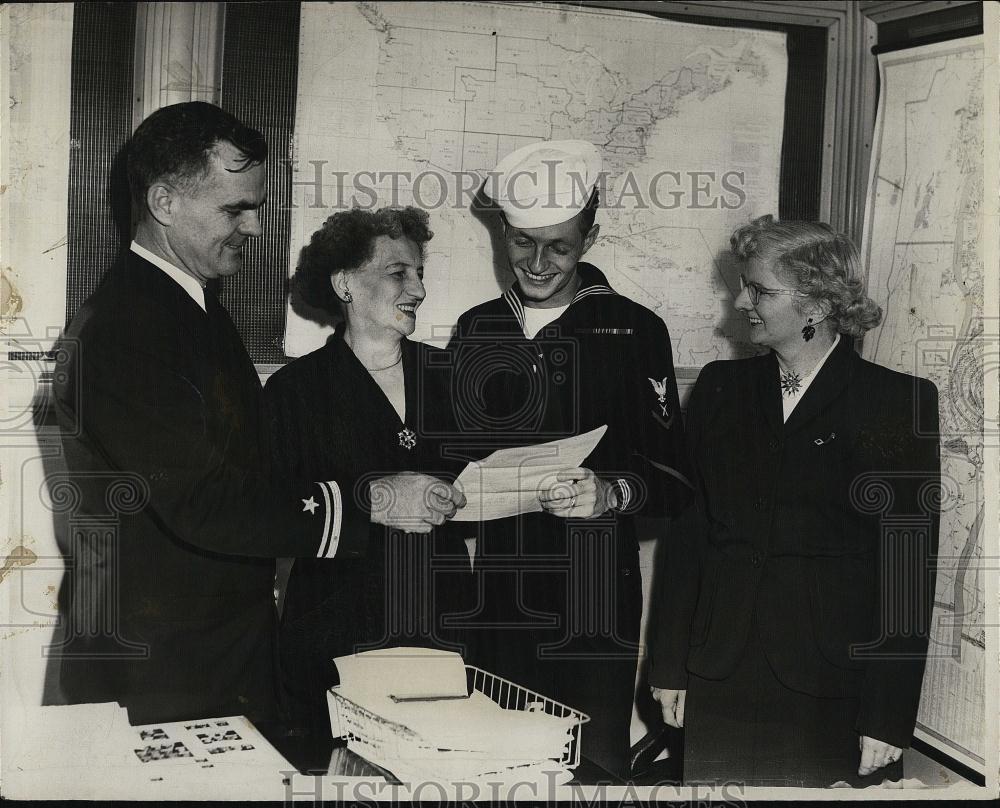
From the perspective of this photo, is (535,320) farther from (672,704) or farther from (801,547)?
(672,704)

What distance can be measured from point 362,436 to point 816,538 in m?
→ 1.26

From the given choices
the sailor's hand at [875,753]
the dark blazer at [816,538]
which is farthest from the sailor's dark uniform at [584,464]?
the sailor's hand at [875,753]

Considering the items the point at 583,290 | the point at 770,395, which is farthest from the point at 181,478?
the point at 770,395

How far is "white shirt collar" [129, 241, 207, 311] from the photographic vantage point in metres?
2.52

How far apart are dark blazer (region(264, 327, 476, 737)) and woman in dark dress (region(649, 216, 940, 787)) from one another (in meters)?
0.67

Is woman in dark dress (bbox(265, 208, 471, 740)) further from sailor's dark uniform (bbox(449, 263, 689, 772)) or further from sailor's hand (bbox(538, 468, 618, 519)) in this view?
sailor's hand (bbox(538, 468, 618, 519))

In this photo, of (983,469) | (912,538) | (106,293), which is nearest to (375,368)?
(106,293)

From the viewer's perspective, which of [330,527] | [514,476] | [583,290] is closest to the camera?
[330,527]

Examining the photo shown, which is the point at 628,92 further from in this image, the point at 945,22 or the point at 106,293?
the point at 106,293

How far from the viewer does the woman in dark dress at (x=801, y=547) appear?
104 inches

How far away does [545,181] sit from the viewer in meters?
2.71

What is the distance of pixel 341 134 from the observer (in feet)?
8.83

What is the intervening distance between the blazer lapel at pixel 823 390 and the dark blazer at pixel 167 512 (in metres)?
1.21

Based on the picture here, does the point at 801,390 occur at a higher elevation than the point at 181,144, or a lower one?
lower
